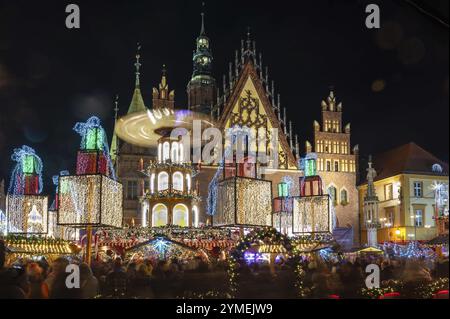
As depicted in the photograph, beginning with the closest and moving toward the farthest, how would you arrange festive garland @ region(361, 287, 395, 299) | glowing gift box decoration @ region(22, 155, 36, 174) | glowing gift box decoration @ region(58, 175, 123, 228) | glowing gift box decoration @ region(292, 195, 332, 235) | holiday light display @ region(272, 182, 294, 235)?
1. festive garland @ region(361, 287, 395, 299)
2. glowing gift box decoration @ region(58, 175, 123, 228)
3. glowing gift box decoration @ region(292, 195, 332, 235)
4. glowing gift box decoration @ region(22, 155, 36, 174)
5. holiday light display @ region(272, 182, 294, 235)

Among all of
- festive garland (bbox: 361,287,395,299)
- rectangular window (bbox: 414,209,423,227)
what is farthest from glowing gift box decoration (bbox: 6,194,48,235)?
rectangular window (bbox: 414,209,423,227)

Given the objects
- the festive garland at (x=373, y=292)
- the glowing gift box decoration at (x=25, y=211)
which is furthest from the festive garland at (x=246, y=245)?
the glowing gift box decoration at (x=25, y=211)

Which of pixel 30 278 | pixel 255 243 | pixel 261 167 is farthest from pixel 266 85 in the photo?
pixel 30 278

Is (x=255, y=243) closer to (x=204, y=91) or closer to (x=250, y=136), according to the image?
(x=250, y=136)

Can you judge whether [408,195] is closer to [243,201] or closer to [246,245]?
[243,201]

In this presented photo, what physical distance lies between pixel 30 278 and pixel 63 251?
9.93 m

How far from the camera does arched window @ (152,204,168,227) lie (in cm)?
2634

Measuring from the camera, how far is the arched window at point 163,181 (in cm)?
2702

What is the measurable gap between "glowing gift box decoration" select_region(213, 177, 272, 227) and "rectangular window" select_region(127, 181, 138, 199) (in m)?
20.1

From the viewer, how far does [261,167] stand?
131 feet

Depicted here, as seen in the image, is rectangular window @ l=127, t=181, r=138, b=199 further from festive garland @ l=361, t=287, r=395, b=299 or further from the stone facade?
festive garland @ l=361, t=287, r=395, b=299
